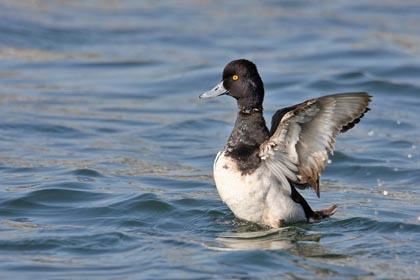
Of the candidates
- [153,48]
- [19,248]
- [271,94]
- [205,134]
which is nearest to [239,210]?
[19,248]

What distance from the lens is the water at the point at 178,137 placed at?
7.53 metres

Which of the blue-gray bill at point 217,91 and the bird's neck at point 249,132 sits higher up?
the blue-gray bill at point 217,91

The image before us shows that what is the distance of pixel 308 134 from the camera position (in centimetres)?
765

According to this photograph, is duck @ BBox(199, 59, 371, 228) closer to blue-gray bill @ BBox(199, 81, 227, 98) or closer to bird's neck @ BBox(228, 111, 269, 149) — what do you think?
bird's neck @ BBox(228, 111, 269, 149)

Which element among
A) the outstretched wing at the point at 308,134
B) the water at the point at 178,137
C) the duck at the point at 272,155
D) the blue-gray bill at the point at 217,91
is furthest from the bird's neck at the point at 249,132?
the water at the point at 178,137

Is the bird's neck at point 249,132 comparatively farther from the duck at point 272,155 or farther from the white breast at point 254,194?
the white breast at point 254,194

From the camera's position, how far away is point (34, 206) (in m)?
9.16

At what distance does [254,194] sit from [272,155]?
0.35m

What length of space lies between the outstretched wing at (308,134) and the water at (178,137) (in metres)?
0.56

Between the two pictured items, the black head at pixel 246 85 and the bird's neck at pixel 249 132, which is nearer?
the bird's neck at pixel 249 132

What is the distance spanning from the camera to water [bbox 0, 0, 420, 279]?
7527mm

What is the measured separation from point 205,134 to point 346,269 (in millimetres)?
5742

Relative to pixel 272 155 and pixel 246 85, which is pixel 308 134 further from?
pixel 246 85

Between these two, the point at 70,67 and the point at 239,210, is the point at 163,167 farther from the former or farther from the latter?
the point at 70,67
